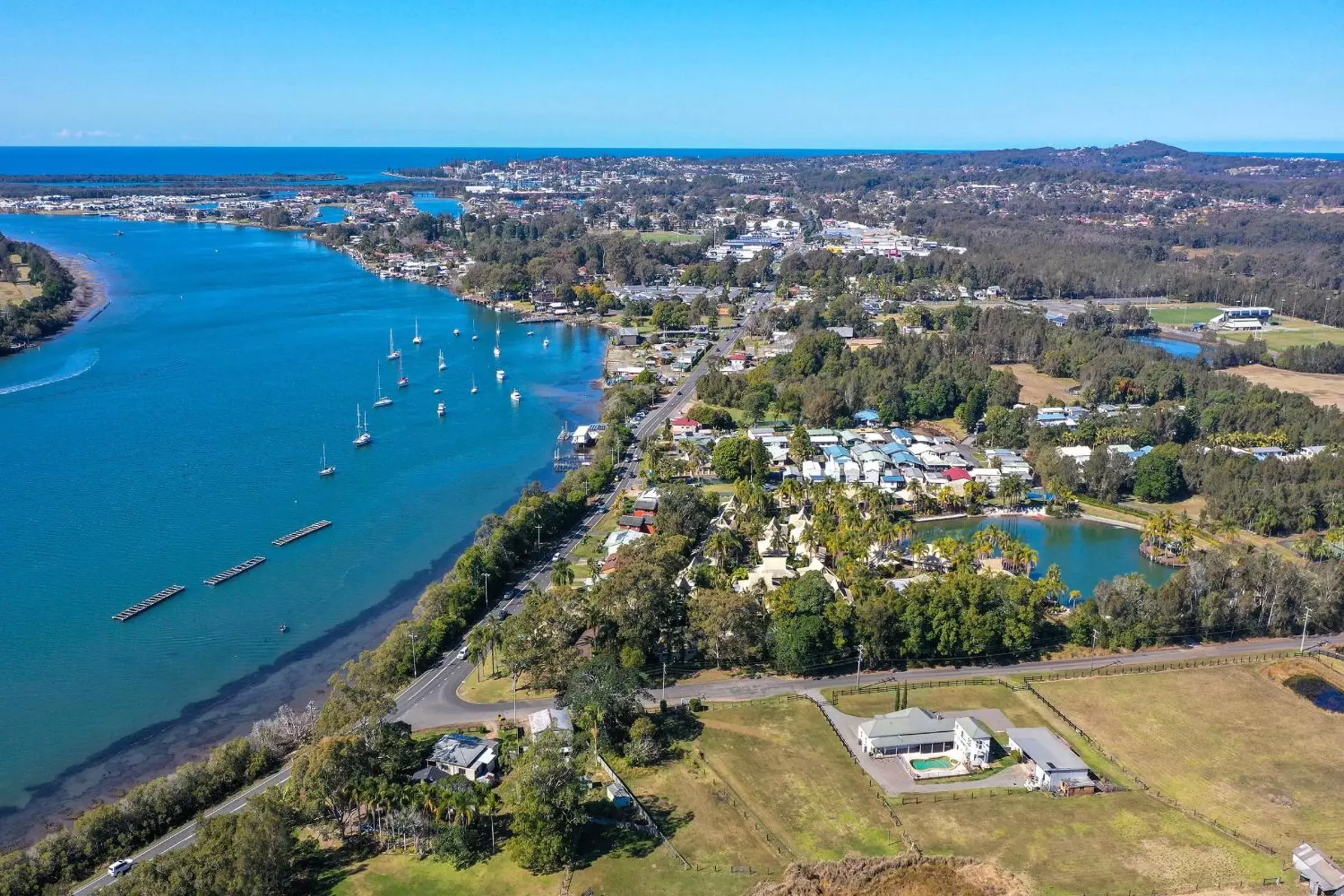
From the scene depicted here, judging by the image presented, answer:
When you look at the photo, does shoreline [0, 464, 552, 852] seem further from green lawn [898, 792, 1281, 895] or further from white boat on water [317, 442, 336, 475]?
green lawn [898, 792, 1281, 895]

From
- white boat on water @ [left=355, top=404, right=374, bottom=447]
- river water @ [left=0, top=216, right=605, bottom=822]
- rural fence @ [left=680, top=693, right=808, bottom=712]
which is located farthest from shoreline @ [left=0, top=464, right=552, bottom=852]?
white boat on water @ [left=355, top=404, right=374, bottom=447]

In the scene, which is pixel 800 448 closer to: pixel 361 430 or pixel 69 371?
pixel 361 430

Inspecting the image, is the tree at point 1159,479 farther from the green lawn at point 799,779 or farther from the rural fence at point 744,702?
the green lawn at point 799,779

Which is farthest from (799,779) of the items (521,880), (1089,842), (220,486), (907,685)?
(220,486)

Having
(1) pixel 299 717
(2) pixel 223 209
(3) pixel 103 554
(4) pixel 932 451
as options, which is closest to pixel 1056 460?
(4) pixel 932 451

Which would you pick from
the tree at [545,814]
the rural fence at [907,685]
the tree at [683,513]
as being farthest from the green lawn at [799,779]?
the tree at [683,513]
